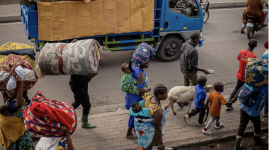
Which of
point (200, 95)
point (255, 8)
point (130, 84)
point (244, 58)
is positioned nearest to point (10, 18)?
point (130, 84)

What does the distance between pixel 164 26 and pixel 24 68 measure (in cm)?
499

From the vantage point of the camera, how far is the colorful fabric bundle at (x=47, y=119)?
3.02 m

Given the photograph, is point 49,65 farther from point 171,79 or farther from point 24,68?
point 171,79

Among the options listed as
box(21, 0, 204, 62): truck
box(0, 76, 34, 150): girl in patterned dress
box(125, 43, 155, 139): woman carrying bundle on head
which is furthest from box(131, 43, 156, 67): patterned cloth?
box(21, 0, 204, 62): truck

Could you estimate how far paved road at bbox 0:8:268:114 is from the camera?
259 inches

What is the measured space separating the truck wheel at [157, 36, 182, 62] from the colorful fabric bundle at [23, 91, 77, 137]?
217 inches

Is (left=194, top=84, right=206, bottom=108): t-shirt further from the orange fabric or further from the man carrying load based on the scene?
the orange fabric

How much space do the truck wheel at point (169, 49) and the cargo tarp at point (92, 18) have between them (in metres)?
0.89

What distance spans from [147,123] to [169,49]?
4893 mm

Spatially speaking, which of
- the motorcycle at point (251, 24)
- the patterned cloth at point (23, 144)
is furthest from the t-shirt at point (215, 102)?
the motorcycle at point (251, 24)

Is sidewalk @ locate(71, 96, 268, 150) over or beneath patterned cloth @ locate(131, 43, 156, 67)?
beneath

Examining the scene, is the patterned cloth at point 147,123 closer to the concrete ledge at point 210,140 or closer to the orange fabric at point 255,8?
the concrete ledge at point 210,140

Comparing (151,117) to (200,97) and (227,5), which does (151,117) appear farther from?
(227,5)

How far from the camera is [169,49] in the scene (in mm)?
8281
